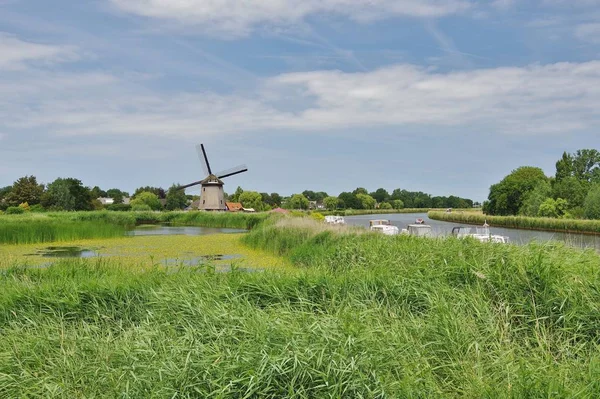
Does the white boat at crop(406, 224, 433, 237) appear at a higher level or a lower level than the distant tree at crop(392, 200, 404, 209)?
lower

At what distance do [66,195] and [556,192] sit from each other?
45541 mm

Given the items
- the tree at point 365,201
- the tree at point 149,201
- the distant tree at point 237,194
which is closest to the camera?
the tree at point 149,201

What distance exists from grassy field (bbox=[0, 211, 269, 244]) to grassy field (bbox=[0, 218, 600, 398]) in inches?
512

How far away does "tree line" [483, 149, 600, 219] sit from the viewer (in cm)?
3975

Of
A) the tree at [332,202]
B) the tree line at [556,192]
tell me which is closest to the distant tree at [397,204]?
the tree at [332,202]

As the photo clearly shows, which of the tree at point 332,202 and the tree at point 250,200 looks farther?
the tree at point 332,202

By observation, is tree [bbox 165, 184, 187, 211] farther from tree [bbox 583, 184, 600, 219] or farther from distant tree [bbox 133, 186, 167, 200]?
tree [bbox 583, 184, 600, 219]

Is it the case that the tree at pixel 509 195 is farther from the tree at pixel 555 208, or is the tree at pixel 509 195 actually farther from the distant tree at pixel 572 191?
the tree at pixel 555 208

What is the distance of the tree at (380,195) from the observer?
103 meters

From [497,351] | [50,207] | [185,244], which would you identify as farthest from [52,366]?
[50,207]

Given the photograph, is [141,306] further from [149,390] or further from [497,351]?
[497,351]

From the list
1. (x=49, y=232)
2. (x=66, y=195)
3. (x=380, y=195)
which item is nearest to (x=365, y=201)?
(x=380, y=195)

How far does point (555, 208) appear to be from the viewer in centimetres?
4200

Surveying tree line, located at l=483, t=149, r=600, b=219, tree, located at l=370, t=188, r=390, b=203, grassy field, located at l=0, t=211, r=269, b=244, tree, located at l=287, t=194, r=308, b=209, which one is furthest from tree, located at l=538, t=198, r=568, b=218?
tree, located at l=370, t=188, r=390, b=203
